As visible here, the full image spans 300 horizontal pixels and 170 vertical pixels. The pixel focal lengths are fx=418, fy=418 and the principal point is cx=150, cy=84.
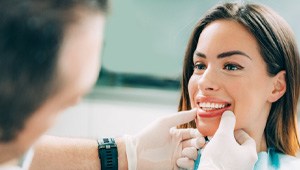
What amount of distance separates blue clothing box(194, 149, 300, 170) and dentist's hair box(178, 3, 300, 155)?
0.07 m

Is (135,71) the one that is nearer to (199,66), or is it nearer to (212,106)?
(199,66)

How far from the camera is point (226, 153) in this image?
4.65 feet

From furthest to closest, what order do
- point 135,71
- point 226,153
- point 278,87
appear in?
point 135,71, point 278,87, point 226,153

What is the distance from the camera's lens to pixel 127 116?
2666 mm

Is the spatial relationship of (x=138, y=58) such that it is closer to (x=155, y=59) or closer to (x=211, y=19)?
(x=155, y=59)

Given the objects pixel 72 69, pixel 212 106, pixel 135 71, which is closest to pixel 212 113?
pixel 212 106

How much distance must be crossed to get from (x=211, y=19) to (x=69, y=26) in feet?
3.32

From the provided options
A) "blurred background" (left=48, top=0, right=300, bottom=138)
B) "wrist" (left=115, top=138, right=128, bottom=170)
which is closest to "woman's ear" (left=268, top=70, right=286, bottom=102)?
"wrist" (left=115, top=138, right=128, bottom=170)

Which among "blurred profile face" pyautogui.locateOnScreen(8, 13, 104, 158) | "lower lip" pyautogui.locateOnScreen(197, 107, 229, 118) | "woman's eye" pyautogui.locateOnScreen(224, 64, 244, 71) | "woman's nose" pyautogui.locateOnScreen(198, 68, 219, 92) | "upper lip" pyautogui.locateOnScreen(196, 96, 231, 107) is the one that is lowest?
"lower lip" pyautogui.locateOnScreen(197, 107, 229, 118)

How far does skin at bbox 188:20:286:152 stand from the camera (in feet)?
5.07

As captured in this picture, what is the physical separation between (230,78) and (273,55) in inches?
7.6

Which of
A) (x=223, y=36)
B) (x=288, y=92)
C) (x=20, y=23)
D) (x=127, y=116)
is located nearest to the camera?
(x=20, y=23)

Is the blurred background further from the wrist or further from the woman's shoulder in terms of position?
the woman's shoulder

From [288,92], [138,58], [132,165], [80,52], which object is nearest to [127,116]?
[138,58]
